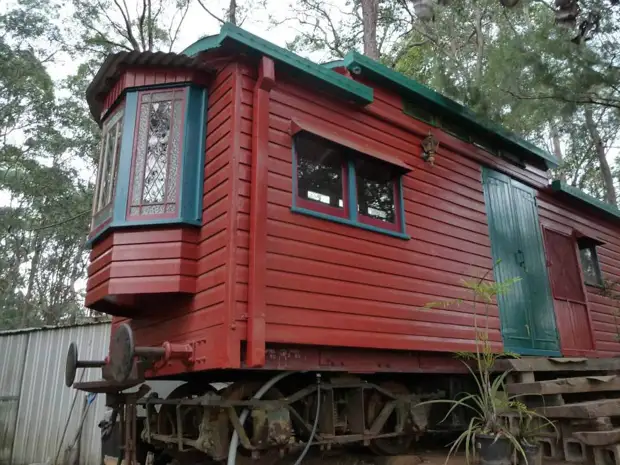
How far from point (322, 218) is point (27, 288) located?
23.6m

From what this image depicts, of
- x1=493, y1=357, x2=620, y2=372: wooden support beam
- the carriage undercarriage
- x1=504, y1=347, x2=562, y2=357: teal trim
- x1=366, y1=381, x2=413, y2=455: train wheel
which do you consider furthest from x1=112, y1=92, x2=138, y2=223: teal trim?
x1=504, y1=347, x2=562, y2=357: teal trim

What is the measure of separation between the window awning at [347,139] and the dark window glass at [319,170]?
0.07 meters

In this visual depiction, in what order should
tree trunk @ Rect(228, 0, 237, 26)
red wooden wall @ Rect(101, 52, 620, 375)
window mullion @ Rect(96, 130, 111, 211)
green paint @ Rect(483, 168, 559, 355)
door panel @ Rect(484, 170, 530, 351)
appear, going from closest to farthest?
red wooden wall @ Rect(101, 52, 620, 375)
window mullion @ Rect(96, 130, 111, 211)
door panel @ Rect(484, 170, 530, 351)
green paint @ Rect(483, 168, 559, 355)
tree trunk @ Rect(228, 0, 237, 26)

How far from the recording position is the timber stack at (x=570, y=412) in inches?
160

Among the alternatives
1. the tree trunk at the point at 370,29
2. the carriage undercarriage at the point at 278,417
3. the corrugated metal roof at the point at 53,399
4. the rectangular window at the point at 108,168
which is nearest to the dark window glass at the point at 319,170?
the carriage undercarriage at the point at 278,417

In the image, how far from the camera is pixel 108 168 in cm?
504

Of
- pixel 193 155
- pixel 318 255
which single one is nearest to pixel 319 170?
pixel 318 255

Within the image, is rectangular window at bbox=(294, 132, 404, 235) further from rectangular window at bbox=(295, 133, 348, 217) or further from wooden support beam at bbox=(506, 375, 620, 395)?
wooden support beam at bbox=(506, 375, 620, 395)

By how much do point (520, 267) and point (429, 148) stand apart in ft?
7.88

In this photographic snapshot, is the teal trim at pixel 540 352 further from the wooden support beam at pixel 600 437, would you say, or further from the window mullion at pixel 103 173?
the window mullion at pixel 103 173

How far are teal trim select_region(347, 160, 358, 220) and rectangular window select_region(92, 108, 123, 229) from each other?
2238 mm

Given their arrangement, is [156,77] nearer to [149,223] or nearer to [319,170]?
[149,223]

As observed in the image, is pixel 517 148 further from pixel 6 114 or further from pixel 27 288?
pixel 27 288

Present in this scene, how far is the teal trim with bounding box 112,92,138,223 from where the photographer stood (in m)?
4.41
